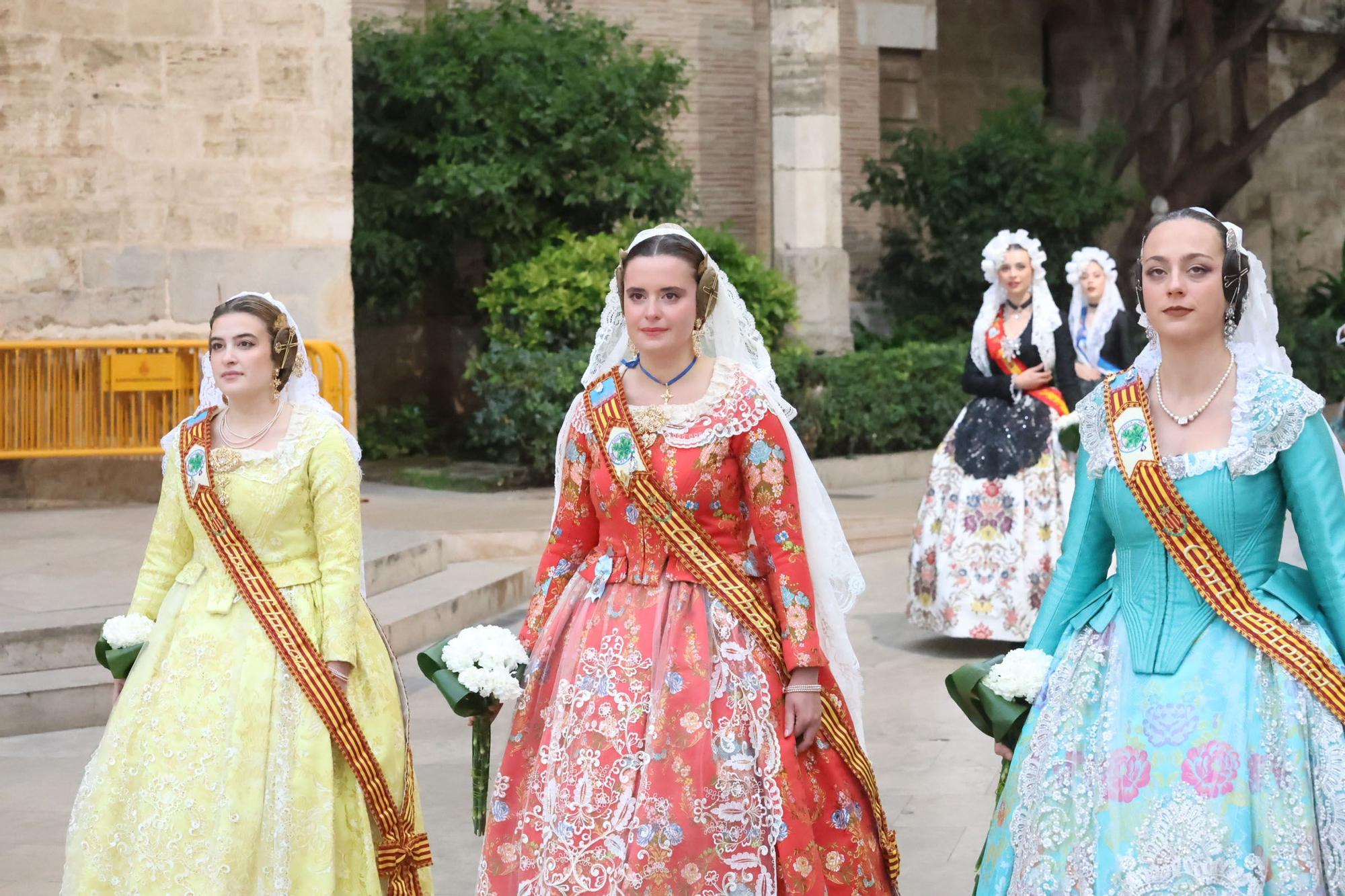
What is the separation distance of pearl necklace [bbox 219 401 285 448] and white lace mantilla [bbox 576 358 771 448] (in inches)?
33.8

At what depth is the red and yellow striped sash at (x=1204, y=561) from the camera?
3.32m

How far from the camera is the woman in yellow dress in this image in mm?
4098

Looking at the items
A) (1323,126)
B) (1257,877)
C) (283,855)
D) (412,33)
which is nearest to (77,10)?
(412,33)

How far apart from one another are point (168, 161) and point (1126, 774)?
26.5ft

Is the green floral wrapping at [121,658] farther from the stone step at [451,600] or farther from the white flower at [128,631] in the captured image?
the stone step at [451,600]

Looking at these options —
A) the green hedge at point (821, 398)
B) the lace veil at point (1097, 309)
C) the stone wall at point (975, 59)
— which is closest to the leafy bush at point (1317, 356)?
the stone wall at point (975, 59)

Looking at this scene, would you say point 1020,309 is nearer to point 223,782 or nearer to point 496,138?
point 223,782

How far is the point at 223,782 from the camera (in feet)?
13.5

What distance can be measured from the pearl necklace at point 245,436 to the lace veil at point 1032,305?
4.07m

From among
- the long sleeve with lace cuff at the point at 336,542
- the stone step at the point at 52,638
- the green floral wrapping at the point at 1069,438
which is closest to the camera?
the long sleeve with lace cuff at the point at 336,542

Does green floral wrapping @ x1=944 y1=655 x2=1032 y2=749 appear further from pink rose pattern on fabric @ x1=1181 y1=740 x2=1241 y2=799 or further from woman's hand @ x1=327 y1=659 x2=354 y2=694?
woman's hand @ x1=327 y1=659 x2=354 y2=694

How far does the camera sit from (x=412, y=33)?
13641mm

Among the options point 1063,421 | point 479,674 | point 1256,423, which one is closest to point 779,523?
point 479,674

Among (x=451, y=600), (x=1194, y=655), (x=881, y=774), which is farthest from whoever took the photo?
(x=451, y=600)
